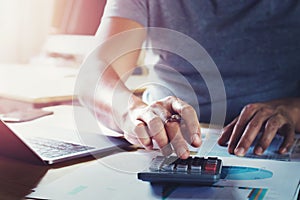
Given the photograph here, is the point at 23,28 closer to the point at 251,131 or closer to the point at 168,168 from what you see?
the point at 251,131

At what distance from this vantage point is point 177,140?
30.2 inches

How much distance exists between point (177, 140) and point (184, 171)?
0.10 meters

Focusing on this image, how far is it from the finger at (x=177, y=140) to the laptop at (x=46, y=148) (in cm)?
13

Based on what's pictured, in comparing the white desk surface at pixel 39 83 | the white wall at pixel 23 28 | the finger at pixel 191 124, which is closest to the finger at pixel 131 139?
the finger at pixel 191 124

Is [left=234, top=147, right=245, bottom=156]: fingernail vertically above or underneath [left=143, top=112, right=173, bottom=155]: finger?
underneath

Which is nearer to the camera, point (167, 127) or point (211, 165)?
point (211, 165)

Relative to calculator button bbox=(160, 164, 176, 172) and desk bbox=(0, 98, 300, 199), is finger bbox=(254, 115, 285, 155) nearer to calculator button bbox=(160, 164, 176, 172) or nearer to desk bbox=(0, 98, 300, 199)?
desk bbox=(0, 98, 300, 199)

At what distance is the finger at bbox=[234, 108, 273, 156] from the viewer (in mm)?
841

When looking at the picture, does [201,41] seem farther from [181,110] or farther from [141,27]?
[181,110]

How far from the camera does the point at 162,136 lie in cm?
79

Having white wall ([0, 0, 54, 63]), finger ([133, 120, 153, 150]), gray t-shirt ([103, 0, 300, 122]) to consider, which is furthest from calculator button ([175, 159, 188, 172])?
white wall ([0, 0, 54, 63])

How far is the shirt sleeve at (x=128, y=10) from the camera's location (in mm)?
1185

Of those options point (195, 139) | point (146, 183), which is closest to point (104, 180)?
point (146, 183)

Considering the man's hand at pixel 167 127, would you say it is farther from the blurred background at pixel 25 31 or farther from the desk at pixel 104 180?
the blurred background at pixel 25 31
